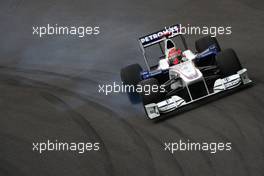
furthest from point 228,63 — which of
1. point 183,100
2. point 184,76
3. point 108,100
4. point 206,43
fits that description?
point 108,100

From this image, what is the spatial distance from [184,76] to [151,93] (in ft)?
2.76

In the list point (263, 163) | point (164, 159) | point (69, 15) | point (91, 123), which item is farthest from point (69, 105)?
point (69, 15)

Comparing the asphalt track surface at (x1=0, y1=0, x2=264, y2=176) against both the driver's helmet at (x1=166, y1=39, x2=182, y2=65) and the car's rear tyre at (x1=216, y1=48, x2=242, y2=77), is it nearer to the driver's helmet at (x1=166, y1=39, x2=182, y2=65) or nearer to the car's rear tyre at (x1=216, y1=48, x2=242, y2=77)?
the car's rear tyre at (x1=216, y1=48, x2=242, y2=77)

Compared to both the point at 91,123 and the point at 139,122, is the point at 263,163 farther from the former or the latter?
the point at 91,123

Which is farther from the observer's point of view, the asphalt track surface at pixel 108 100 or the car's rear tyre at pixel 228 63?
the car's rear tyre at pixel 228 63

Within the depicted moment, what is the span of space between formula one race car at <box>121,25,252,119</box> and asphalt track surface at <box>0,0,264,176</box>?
1.00ft

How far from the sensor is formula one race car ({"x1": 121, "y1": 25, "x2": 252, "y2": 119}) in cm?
1184

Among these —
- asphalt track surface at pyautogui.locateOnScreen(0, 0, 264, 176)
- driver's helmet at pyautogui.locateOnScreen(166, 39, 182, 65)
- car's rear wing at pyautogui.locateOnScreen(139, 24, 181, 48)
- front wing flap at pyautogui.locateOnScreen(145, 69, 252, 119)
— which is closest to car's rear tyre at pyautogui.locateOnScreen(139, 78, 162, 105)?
front wing flap at pyautogui.locateOnScreen(145, 69, 252, 119)

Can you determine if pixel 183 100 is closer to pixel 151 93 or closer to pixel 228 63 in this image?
pixel 151 93

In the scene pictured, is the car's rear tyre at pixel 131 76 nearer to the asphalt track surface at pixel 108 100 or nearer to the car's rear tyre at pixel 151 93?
the asphalt track surface at pixel 108 100

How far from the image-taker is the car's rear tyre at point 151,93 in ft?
38.9

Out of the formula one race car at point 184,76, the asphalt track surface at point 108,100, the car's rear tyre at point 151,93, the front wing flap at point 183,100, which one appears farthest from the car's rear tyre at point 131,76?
the front wing flap at point 183,100

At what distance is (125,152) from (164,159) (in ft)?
2.96

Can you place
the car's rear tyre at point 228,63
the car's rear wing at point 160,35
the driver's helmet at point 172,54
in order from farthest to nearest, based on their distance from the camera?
the car's rear wing at point 160,35, the driver's helmet at point 172,54, the car's rear tyre at point 228,63
